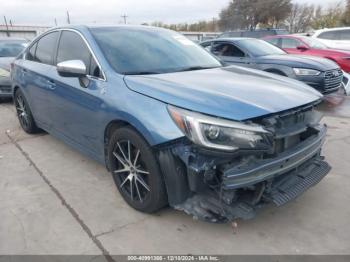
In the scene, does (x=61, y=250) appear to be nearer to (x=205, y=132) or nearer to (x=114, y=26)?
(x=205, y=132)

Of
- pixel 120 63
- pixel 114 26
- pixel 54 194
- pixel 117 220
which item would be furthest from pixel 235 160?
pixel 114 26

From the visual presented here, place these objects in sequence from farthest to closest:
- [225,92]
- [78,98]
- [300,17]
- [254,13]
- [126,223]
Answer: [300,17] < [254,13] < [78,98] < [126,223] < [225,92]

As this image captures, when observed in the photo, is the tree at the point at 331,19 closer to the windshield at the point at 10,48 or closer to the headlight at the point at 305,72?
the headlight at the point at 305,72

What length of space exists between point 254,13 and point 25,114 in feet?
128

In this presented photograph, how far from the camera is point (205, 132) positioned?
2379 millimetres

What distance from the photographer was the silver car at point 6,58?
766cm

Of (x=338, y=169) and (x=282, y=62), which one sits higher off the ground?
(x=282, y=62)

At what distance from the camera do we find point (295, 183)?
281 centimetres

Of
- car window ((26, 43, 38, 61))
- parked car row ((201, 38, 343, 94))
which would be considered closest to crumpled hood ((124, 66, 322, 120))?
car window ((26, 43, 38, 61))

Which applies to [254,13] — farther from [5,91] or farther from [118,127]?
[118,127]

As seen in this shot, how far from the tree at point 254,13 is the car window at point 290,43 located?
29.6 m

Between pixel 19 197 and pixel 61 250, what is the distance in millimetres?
1093

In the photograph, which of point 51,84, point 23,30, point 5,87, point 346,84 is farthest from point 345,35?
point 23,30

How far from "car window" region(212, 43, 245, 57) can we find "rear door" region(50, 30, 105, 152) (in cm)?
475
